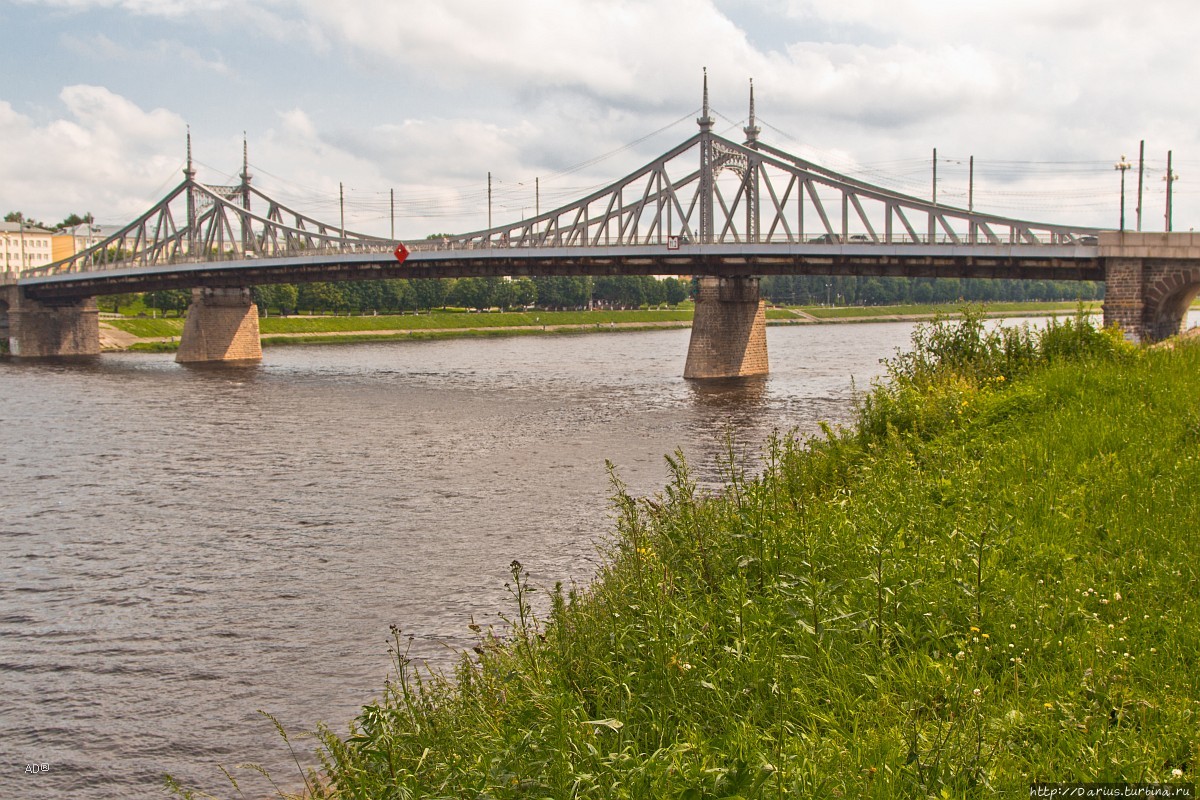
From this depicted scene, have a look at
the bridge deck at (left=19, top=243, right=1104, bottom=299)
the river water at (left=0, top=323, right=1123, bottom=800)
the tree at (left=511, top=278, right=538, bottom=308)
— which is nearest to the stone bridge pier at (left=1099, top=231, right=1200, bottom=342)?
the bridge deck at (left=19, top=243, right=1104, bottom=299)

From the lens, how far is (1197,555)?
6.59m

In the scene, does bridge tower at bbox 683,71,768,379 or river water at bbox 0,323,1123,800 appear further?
bridge tower at bbox 683,71,768,379

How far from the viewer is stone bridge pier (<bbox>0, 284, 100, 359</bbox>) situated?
76.7 m

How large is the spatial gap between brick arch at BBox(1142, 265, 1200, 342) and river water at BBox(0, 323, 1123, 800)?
1146cm

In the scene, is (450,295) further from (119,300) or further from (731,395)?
(731,395)

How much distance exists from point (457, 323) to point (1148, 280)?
74643 mm

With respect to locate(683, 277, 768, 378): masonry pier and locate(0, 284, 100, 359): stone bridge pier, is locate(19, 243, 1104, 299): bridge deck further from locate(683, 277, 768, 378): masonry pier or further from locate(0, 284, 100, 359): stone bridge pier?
locate(0, 284, 100, 359): stone bridge pier

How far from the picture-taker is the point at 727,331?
52188 mm

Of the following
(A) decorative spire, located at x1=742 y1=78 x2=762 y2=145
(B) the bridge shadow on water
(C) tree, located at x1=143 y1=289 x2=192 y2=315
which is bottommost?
(B) the bridge shadow on water

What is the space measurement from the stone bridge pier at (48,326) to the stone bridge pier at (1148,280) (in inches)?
2742

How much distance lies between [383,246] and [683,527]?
6150 cm

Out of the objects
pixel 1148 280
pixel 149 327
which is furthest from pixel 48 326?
pixel 1148 280

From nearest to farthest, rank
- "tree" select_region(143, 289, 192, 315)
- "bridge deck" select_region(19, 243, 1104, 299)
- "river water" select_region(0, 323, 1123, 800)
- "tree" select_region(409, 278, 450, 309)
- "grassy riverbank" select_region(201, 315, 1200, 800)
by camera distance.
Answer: "grassy riverbank" select_region(201, 315, 1200, 800)
"river water" select_region(0, 323, 1123, 800)
"bridge deck" select_region(19, 243, 1104, 299)
"tree" select_region(143, 289, 192, 315)
"tree" select_region(409, 278, 450, 309)

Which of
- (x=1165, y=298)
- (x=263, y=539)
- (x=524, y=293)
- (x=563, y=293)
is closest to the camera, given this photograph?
(x=263, y=539)
